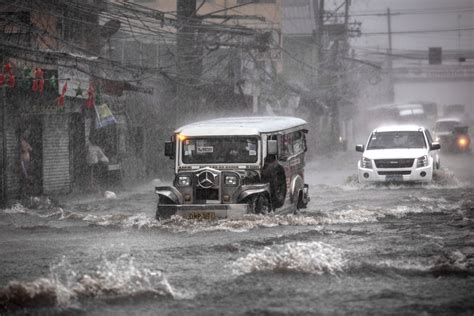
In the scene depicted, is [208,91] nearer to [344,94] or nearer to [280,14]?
[280,14]

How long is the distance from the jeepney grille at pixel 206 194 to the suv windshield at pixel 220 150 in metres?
0.66

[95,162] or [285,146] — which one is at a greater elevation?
[285,146]

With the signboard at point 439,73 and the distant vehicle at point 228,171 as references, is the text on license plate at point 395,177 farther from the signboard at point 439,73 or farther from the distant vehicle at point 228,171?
the signboard at point 439,73

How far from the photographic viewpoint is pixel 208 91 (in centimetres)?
3184

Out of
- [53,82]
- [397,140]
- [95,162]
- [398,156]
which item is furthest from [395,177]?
[53,82]

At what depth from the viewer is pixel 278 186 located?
15.1m

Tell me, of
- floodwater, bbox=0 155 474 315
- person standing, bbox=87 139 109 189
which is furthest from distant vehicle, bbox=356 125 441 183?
person standing, bbox=87 139 109 189

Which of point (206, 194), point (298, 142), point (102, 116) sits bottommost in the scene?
point (206, 194)

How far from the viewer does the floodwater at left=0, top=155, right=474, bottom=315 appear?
825 cm

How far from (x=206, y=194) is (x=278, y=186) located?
1.58 m

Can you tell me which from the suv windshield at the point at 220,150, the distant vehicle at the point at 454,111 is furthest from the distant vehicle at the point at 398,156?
the distant vehicle at the point at 454,111

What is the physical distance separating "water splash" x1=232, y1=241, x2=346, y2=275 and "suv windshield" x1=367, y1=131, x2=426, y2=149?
516 inches

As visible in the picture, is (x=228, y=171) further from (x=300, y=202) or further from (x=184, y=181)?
(x=300, y=202)

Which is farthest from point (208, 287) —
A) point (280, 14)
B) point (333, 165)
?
point (280, 14)
